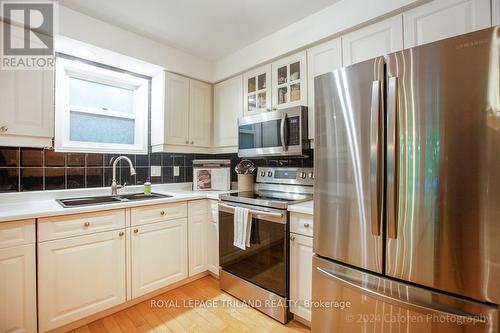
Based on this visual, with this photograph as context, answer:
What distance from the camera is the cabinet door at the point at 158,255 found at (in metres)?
1.91

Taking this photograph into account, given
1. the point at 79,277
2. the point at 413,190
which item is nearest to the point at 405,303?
the point at 413,190

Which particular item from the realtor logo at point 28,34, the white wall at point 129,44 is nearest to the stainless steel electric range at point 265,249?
the white wall at point 129,44

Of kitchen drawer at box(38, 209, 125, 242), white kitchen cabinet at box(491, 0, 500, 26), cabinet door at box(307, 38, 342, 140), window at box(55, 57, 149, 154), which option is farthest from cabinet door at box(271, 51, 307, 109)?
kitchen drawer at box(38, 209, 125, 242)

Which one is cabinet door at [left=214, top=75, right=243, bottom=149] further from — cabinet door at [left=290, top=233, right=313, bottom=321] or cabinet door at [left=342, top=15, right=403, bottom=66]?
cabinet door at [left=290, top=233, right=313, bottom=321]

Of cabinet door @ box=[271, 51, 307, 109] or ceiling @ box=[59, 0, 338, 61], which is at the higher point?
ceiling @ box=[59, 0, 338, 61]

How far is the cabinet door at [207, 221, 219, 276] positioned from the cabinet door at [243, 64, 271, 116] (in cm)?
119

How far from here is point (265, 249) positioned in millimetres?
1795

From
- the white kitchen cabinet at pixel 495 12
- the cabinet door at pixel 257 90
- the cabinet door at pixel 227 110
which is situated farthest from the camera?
the cabinet door at pixel 227 110

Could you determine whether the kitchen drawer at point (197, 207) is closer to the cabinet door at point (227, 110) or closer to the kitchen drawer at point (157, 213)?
the kitchen drawer at point (157, 213)

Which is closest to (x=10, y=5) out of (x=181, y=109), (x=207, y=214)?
(x=181, y=109)

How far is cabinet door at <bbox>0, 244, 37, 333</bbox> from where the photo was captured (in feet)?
4.52

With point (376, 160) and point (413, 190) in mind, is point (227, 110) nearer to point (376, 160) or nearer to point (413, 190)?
point (376, 160)

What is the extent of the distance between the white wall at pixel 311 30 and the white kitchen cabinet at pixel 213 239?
1441mm

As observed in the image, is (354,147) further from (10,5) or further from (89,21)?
(10,5)
